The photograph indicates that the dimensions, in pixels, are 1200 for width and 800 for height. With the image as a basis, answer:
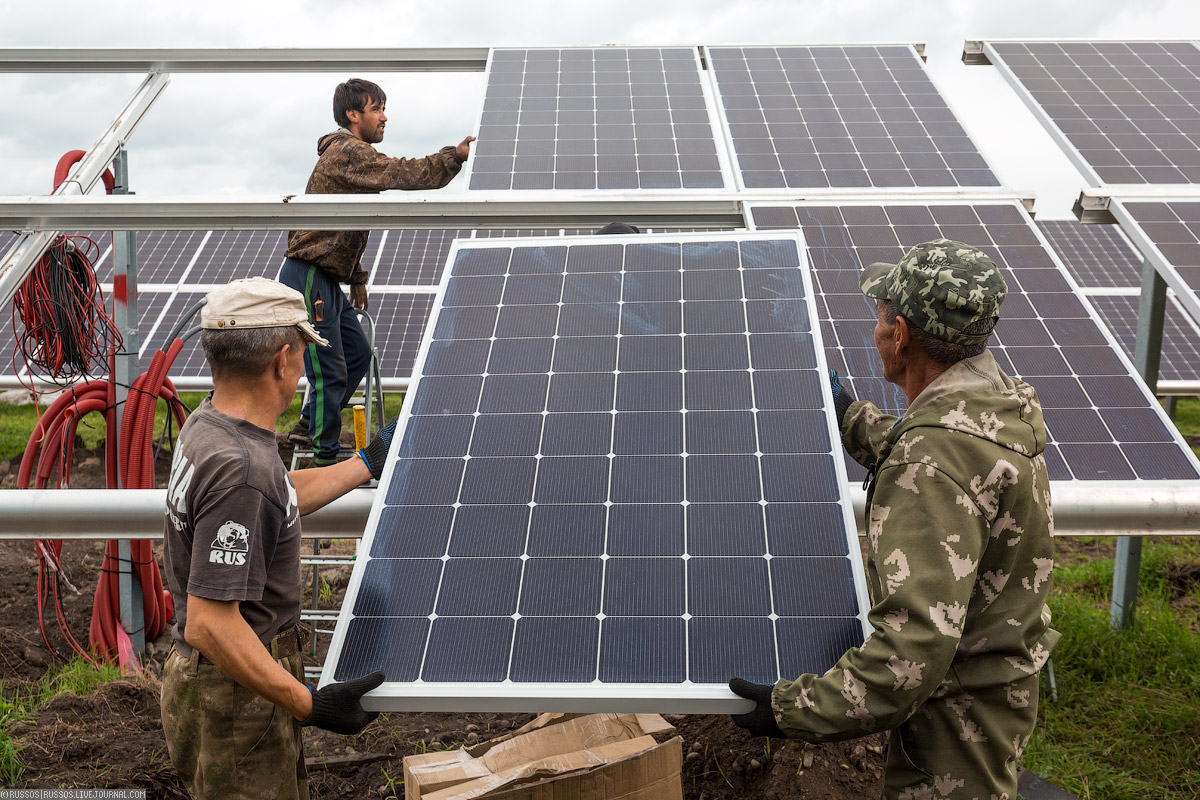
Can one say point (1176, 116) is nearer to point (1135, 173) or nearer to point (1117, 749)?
point (1135, 173)

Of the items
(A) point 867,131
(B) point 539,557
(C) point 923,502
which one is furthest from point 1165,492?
(A) point 867,131

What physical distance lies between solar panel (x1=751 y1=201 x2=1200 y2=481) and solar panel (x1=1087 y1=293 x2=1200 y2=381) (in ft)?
22.4

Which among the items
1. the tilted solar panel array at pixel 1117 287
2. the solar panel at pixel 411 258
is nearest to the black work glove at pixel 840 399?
the tilted solar panel array at pixel 1117 287

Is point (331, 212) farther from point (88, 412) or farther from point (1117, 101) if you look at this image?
point (1117, 101)

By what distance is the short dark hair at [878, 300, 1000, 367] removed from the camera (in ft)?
9.05

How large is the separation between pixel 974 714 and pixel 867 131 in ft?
18.0

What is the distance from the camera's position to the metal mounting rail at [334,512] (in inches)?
134

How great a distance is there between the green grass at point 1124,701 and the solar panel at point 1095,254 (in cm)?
673

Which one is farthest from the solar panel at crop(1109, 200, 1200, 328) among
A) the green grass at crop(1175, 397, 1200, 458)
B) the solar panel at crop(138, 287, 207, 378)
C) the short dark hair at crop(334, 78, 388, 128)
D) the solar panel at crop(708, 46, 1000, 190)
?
the green grass at crop(1175, 397, 1200, 458)

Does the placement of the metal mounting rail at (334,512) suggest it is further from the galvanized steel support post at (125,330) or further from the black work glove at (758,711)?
the galvanized steel support post at (125,330)

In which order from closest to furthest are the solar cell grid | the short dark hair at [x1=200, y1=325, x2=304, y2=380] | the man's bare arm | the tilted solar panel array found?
the short dark hair at [x1=200, y1=325, x2=304, y2=380]
the man's bare arm
the tilted solar panel array
the solar cell grid

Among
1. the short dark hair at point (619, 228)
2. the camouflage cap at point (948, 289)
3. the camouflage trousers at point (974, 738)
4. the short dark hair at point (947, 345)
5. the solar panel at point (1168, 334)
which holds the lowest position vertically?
the solar panel at point (1168, 334)

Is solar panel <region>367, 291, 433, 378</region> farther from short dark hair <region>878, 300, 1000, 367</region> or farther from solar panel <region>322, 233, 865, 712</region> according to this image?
short dark hair <region>878, 300, 1000, 367</region>

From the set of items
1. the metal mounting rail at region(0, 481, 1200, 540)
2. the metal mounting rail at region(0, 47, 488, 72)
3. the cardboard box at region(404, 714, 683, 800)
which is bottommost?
the cardboard box at region(404, 714, 683, 800)
